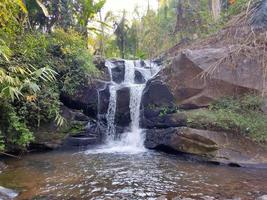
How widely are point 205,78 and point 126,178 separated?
4.98m

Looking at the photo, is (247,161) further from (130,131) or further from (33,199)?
(33,199)

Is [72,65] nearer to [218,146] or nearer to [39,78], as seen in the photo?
[39,78]

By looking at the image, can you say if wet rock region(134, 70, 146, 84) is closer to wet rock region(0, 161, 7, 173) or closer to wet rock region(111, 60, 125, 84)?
wet rock region(111, 60, 125, 84)

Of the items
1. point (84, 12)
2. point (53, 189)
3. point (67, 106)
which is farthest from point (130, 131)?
point (84, 12)

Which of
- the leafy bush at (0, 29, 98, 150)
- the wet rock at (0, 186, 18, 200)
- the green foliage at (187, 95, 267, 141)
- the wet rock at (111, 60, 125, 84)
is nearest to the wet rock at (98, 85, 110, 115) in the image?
the leafy bush at (0, 29, 98, 150)

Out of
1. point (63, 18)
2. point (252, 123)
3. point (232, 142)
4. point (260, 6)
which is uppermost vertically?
point (63, 18)

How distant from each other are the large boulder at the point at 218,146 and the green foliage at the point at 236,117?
0.25 metres

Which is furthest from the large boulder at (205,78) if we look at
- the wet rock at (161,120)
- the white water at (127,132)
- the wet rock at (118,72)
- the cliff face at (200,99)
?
the wet rock at (118,72)

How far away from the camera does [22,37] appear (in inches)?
406

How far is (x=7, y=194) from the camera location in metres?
5.35

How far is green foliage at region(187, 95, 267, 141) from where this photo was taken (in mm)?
8570

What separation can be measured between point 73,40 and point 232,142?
7.71 meters

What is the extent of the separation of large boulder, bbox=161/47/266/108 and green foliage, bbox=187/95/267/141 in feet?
1.23

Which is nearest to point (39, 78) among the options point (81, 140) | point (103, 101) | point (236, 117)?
point (81, 140)
